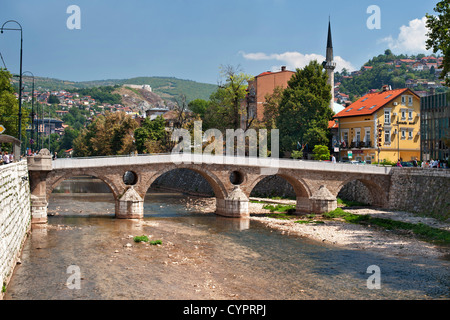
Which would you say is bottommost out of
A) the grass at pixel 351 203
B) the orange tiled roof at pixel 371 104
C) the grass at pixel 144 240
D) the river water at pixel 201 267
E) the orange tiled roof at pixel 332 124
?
the river water at pixel 201 267

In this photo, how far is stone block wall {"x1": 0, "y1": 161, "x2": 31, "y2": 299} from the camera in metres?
16.9

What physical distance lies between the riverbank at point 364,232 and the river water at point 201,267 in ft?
4.87

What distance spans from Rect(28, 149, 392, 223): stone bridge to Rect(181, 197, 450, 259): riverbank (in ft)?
7.08

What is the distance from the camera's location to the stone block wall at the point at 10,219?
16859 mm

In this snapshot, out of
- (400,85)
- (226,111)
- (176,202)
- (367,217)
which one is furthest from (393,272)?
(400,85)

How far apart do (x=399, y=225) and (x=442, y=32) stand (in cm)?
1294

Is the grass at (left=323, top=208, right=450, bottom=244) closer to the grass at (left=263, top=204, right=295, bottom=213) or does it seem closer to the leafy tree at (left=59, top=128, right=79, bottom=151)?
the grass at (left=263, top=204, right=295, bottom=213)

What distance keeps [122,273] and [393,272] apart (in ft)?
39.2

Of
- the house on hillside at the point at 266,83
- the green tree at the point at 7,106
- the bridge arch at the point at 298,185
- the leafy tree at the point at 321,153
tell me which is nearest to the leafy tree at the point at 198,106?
the house on hillside at the point at 266,83

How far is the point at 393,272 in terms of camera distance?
21.3 meters

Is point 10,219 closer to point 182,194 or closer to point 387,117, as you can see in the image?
point 182,194

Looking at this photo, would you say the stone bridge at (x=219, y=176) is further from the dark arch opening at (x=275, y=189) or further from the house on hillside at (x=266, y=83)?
the house on hillside at (x=266, y=83)

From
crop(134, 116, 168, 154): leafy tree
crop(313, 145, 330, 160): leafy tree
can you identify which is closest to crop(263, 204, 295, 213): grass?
crop(313, 145, 330, 160): leafy tree
